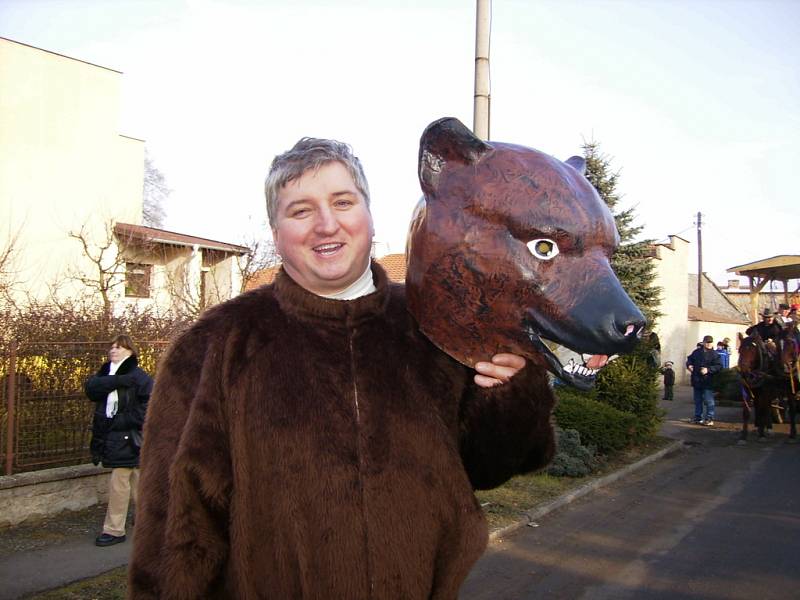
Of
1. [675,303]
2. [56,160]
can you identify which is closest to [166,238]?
[56,160]

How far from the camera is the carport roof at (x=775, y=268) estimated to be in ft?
49.2

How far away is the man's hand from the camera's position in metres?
1.61

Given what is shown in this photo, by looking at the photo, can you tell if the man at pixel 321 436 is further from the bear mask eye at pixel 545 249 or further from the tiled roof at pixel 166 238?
the tiled roof at pixel 166 238

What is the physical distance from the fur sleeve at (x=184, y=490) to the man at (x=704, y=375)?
13955 millimetres

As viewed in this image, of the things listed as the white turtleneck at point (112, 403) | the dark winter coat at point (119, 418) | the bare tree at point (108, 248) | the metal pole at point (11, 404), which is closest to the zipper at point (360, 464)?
the dark winter coat at point (119, 418)

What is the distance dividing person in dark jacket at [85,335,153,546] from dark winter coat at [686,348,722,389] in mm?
11902

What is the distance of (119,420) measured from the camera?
19.2 feet

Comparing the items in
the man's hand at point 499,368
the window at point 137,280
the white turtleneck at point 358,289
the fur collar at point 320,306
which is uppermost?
the window at point 137,280

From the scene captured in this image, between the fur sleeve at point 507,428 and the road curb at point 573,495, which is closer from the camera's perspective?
the fur sleeve at point 507,428

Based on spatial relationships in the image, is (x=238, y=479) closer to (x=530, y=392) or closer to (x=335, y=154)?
(x=530, y=392)

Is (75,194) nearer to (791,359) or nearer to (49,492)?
(49,492)

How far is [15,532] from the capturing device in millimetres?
5777

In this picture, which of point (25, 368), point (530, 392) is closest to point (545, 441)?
point (530, 392)

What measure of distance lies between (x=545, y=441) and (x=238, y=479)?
84cm
